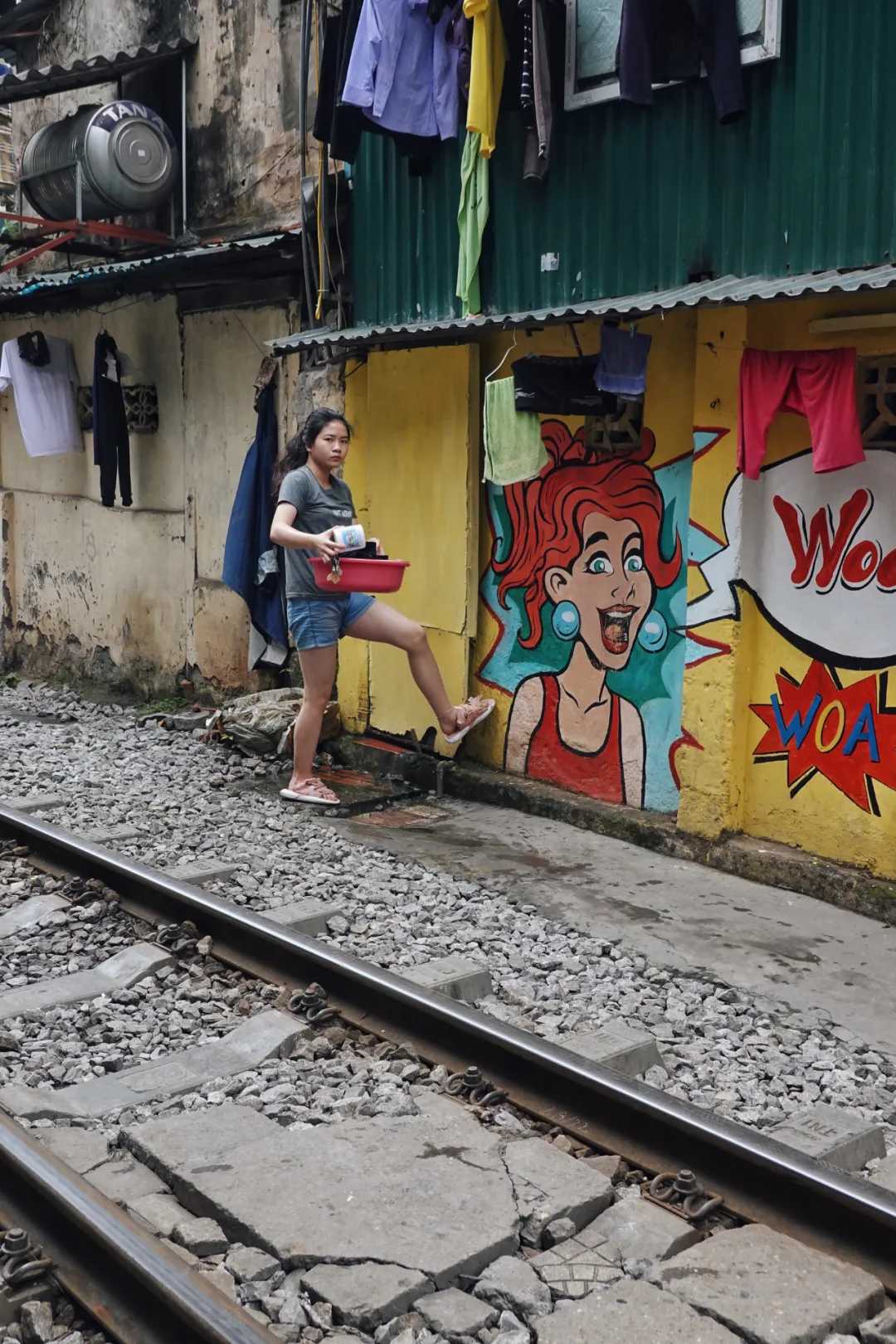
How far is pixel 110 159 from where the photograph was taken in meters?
11.0

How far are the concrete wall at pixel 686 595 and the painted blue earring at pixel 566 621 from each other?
0.03 m

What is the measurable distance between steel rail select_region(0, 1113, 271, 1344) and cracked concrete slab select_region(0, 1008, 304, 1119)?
1.73 feet

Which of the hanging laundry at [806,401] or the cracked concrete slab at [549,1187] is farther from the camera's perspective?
the hanging laundry at [806,401]

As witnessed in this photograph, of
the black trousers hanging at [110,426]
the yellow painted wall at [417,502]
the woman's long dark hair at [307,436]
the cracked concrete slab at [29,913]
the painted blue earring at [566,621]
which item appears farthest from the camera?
the black trousers hanging at [110,426]

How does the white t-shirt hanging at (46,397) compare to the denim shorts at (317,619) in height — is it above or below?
above

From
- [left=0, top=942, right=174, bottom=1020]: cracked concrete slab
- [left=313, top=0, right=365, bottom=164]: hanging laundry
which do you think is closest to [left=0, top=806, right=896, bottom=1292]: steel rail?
[left=0, top=942, right=174, bottom=1020]: cracked concrete slab

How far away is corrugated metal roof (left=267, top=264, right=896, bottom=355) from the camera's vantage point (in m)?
6.07

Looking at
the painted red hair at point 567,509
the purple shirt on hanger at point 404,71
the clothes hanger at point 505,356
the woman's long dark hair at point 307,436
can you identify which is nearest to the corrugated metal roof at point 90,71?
the purple shirt on hanger at point 404,71

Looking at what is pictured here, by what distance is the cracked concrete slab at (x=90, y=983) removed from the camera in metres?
5.29

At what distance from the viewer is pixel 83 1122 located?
4.34 meters

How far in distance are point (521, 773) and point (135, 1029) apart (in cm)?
401

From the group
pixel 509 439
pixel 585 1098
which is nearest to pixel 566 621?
pixel 509 439

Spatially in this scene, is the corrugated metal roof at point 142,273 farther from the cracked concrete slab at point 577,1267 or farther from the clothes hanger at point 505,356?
the cracked concrete slab at point 577,1267

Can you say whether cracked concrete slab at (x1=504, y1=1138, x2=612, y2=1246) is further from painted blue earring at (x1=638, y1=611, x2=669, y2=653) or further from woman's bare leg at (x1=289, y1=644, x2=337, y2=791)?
woman's bare leg at (x1=289, y1=644, x2=337, y2=791)
